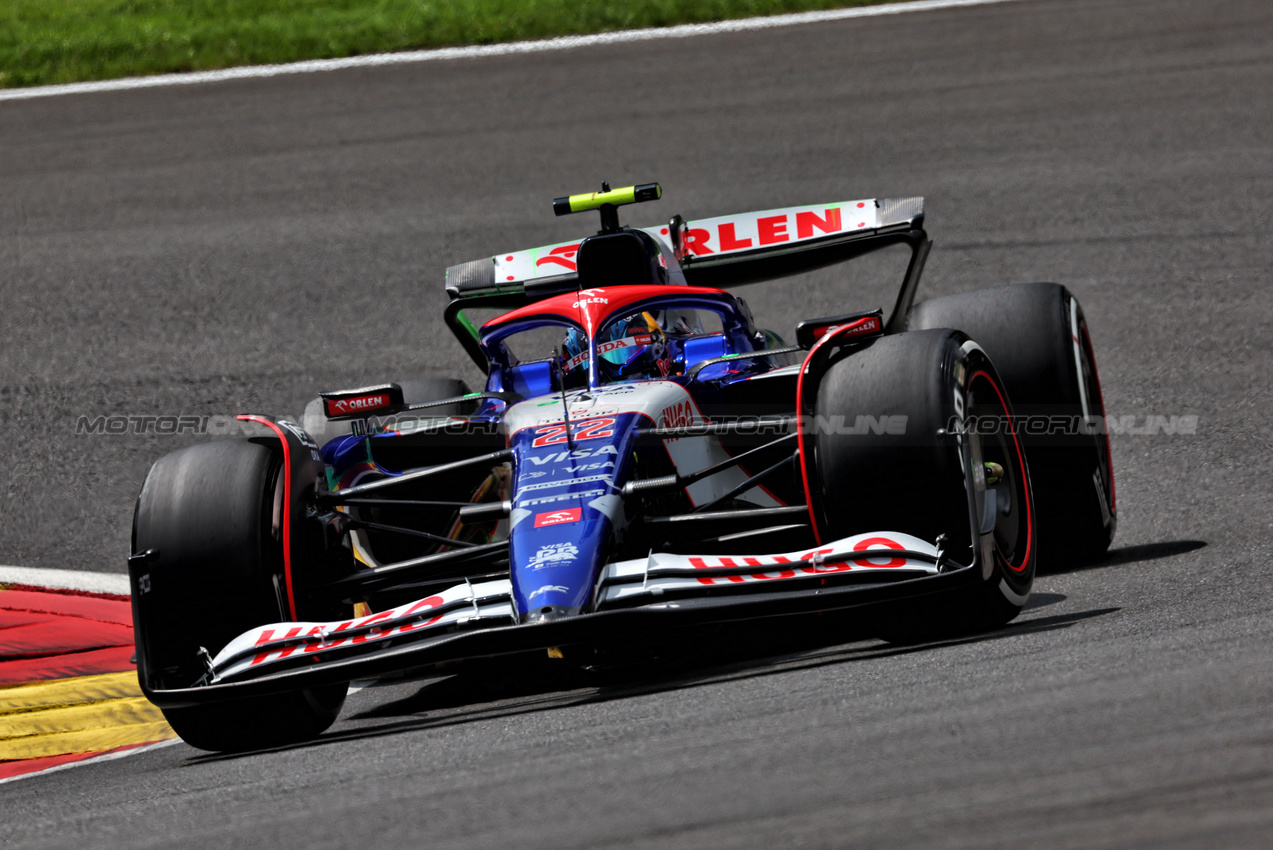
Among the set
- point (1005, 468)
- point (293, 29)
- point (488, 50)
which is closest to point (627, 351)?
point (1005, 468)

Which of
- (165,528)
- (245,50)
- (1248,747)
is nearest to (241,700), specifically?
(165,528)

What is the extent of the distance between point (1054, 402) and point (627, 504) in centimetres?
199

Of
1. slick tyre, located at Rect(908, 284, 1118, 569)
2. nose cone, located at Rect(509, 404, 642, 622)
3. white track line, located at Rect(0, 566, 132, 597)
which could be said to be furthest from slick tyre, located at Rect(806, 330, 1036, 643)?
white track line, located at Rect(0, 566, 132, 597)

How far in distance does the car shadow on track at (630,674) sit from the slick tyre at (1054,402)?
747mm

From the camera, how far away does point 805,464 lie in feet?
14.9

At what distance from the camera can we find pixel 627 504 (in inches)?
181

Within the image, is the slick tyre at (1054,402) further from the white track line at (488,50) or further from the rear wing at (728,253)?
the white track line at (488,50)

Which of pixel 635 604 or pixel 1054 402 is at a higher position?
pixel 1054 402

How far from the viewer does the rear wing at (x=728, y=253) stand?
6.70 metres

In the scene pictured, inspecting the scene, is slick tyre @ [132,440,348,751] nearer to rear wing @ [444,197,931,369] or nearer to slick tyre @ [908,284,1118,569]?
rear wing @ [444,197,931,369]

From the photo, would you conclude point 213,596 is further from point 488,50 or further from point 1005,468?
point 488,50

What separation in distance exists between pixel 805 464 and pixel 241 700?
1.77 meters

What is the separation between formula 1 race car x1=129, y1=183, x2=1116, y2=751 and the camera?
4.14 meters

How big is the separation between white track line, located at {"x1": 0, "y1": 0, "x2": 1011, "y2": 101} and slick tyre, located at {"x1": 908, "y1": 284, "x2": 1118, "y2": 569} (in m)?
7.86
